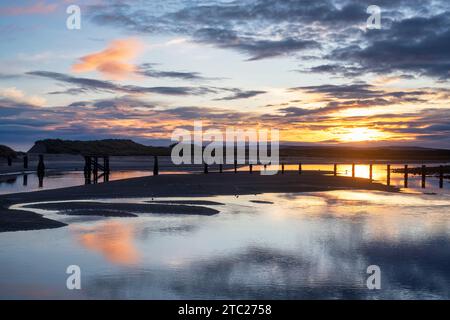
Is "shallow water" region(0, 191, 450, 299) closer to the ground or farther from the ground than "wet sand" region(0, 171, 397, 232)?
closer to the ground

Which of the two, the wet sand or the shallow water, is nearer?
the shallow water

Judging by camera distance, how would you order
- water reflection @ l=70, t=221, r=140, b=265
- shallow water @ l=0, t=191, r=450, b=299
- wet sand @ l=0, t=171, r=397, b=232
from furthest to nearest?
wet sand @ l=0, t=171, r=397, b=232, water reflection @ l=70, t=221, r=140, b=265, shallow water @ l=0, t=191, r=450, b=299

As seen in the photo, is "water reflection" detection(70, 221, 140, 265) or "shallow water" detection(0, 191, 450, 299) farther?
"water reflection" detection(70, 221, 140, 265)

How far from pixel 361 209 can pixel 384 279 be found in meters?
12.5

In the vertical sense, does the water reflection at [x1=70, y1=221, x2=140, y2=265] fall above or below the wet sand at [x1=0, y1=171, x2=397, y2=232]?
below

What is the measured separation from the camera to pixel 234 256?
40.1 feet

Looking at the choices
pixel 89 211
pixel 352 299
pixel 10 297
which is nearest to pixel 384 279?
pixel 352 299

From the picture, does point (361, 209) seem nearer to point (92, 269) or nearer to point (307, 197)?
point (307, 197)

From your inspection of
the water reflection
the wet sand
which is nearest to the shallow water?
the water reflection

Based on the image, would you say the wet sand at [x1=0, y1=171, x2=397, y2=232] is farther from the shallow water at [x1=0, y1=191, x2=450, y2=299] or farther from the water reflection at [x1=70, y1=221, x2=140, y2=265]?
the water reflection at [x1=70, y1=221, x2=140, y2=265]

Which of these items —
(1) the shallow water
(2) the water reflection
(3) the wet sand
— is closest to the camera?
(1) the shallow water

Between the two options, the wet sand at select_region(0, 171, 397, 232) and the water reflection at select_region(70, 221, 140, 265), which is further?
the wet sand at select_region(0, 171, 397, 232)

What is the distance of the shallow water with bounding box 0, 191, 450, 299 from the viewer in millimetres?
9375
